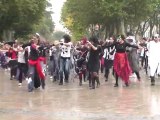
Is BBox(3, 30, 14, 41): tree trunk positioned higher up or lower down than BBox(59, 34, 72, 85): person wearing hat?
higher up

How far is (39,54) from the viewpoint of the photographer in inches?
676

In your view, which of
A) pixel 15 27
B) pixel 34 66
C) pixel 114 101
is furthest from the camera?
pixel 15 27

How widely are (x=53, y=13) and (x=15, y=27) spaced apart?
85.9m

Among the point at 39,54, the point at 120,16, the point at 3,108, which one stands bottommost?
the point at 3,108

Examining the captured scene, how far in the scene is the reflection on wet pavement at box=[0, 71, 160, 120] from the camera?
1161cm

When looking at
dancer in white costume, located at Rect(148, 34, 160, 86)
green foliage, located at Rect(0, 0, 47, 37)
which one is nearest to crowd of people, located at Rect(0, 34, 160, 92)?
dancer in white costume, located at Rect(148, 34, 160, 86)

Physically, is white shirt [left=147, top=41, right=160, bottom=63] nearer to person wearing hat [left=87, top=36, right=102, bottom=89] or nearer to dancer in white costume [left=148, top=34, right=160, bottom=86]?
dancer in white costume [left=148, top=34, right=160, bottom=86]

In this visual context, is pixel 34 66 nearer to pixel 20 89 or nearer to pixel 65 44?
pixel 20 89

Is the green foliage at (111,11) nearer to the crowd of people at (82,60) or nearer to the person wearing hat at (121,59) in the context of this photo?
the crowd of people at (82,60)

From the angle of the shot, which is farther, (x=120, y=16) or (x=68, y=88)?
(x=120, y=16)

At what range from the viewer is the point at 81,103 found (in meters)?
13.7

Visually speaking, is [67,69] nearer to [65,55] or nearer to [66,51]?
[65,55]

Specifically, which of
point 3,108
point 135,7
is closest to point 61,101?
point 3,108

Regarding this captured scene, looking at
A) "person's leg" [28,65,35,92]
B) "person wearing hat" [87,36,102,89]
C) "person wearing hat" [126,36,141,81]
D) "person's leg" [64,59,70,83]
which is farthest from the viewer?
"person wearing hat" [126,36,141,81]
